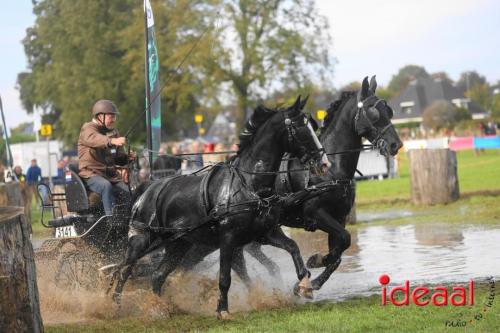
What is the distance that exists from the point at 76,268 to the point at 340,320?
419 centimetres

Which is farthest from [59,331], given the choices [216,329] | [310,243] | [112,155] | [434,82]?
[434,82]

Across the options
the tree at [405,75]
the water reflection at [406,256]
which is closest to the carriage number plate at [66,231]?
the water reflection at [406,256]

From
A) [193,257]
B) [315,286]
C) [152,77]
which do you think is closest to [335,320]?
[315,286]

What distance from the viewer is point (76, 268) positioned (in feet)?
36.4

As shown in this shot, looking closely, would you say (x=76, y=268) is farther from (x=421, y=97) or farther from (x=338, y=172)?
(x=421, y=97)

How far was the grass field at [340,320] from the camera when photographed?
25.4 ft

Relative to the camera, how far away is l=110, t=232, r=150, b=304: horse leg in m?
10.3

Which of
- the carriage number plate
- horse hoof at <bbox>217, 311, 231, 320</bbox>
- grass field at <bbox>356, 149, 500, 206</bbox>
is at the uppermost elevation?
the carriage number plate

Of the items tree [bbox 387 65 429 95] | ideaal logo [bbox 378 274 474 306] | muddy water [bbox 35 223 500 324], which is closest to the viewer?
ideaal logo [bbox 378 274 474 306]

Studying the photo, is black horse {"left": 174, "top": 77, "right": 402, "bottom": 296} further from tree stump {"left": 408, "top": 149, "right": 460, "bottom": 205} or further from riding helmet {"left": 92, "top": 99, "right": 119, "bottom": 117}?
tree stump {"left": 408, "top": 149, "right": 460, "bottom": 205}

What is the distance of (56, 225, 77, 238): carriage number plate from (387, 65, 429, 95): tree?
523 ft

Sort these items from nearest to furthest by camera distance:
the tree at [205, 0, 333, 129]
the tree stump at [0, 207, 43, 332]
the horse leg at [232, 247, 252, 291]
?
1. the tree stump at [0, 207, 43, 332]
2. the horse leg at [232, 247, 252, 291]
3. the tree at [205, 0, 333, 129]

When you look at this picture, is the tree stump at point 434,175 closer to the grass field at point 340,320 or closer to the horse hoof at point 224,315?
the grass field at point 340,320

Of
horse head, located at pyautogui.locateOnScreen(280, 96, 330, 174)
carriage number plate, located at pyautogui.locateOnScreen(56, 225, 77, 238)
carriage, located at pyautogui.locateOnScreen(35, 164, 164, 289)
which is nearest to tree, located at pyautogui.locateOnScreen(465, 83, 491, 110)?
carriage, located at pyautogui.locateOnScreen(35, 164, 164, 289)
